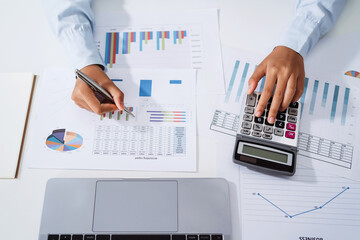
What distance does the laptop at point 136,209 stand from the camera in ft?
1.46

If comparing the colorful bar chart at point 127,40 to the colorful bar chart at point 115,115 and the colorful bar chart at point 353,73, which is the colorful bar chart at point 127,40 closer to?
the colorful bar chart at point 115,115

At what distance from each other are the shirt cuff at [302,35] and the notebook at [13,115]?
589 millimetres

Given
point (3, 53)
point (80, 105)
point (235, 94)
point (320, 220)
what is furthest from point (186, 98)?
point (3, 53)

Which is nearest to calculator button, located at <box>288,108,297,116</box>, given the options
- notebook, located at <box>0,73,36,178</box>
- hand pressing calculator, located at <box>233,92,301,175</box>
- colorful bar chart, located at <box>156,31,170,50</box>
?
hand pressing calculator, located at <box>233,92,301,175</box>

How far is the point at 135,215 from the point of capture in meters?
0.46

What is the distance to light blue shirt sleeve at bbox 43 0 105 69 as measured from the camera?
578 millimetres

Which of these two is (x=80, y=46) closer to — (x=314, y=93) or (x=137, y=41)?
(x=137, y=41)

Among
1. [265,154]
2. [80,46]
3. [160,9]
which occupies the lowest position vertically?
[265,154]

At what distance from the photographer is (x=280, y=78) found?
54 centimetres

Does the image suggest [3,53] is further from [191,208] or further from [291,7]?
[291,7]

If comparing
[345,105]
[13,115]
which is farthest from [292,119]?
[13,115]

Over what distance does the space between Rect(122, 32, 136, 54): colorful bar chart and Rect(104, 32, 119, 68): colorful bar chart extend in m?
0.02

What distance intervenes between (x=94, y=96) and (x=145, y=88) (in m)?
0.11

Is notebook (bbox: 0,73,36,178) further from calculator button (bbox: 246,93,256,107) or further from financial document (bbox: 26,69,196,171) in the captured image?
calculator button (bbox: 246,93,256,107)
